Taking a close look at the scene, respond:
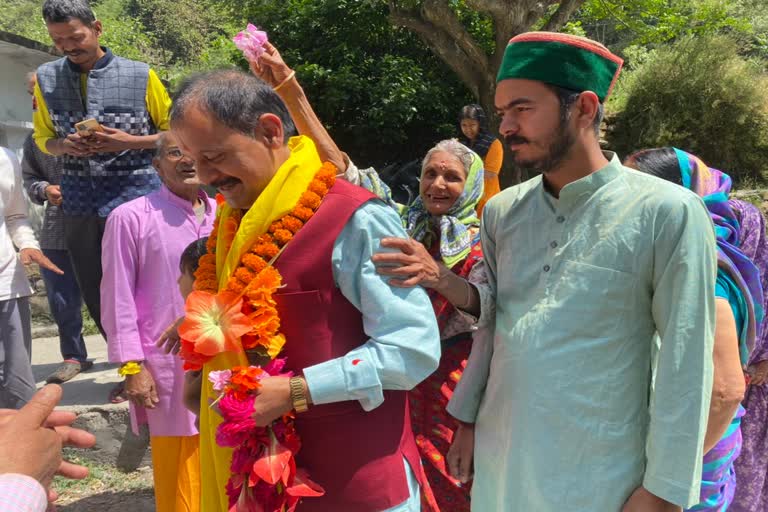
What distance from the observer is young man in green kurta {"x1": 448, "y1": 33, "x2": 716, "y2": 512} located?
1527mm

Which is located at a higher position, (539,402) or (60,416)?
(60,416)

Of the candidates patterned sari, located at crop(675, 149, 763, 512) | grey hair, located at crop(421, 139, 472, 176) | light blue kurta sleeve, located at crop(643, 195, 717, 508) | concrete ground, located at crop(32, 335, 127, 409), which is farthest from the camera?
concrete ground, located at crop(32, 335, 127, 409)

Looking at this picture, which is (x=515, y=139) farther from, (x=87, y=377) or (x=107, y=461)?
(x=87, y=377)

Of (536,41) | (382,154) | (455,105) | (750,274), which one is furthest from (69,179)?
(455,105)

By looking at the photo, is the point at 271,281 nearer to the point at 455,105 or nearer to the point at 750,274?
the point at 750,274

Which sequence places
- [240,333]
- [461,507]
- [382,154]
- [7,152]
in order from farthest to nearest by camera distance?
[382,154]
[7,152]
[461,507]
[240,333]

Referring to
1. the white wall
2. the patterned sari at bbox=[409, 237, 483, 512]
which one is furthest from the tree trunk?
the patterned sari at bbox=[409, 237, 483, 512]

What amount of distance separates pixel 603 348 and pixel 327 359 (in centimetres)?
72

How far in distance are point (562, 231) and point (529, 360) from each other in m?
0.36

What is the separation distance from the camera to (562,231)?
173 centimetres

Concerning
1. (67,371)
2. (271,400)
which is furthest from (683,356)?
(67,371)

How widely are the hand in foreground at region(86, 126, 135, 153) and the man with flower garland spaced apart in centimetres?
209

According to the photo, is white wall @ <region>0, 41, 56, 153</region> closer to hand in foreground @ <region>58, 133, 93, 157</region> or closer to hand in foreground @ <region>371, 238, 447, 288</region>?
hand in foreground @ <region>58, 133, 93, 157</region>

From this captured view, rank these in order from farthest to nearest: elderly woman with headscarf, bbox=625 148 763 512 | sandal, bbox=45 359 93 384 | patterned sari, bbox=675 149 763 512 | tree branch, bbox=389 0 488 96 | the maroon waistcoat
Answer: tree branch, bbox=389 0 488 96
sandal, bbox=45 359 93 384
patterned sari, bbox=675 149 763 512
elderly woman with headscarf, bbox=625 148 763 512
the maroon waistcoat
